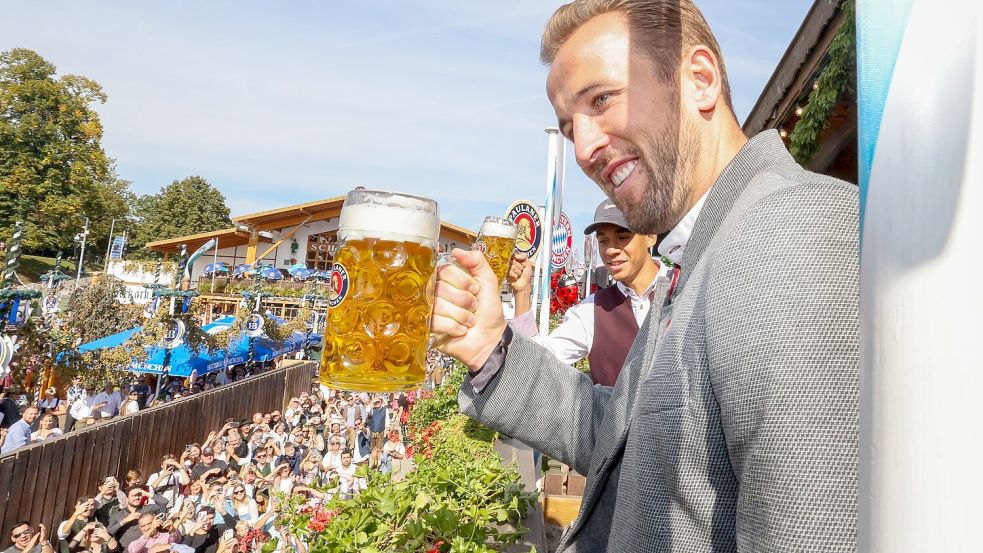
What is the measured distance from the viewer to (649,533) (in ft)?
2.78

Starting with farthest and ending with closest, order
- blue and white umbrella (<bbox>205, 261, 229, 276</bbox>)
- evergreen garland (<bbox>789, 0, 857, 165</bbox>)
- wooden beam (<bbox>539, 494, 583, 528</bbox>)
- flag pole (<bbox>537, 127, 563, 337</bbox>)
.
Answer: blue and white umbrella (<bbox>205, 261, 229, 276</bbox>) < flag pole (<bbox>537, 127, 563, 337</bbox>) < wooden beam (<bbox>539, 494, 583, 528</bbox>) < evergreen garland (<bbox>789, 0, 857, 165</bbox>)

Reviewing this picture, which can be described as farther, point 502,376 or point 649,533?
point 502,376

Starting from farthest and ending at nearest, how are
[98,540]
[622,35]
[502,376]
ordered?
[98,540] → [502,376] → [622,35]

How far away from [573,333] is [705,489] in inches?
104

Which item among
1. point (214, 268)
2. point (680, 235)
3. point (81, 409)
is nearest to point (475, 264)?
point (680, 235)

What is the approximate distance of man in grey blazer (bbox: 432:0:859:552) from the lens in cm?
62

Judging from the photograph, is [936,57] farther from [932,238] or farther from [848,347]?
[848,347]

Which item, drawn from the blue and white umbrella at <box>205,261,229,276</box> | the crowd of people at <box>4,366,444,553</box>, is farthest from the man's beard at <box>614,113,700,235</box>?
→ the blue and white umbrella at <box>205,261,229,276</box>

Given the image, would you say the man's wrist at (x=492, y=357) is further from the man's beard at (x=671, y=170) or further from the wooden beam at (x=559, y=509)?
the wooden beam at (x=559, y=509)

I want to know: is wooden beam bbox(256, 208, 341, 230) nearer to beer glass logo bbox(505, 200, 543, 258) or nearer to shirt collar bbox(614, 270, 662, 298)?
beer glass logo bbox(505, 200, 543, 258)

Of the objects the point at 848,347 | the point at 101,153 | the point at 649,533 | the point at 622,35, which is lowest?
the point at 649,533

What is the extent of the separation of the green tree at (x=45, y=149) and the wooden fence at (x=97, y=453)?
32.6 meters

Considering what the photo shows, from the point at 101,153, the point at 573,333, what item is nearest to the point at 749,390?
the point at 573,333

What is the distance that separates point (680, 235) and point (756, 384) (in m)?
0.59
